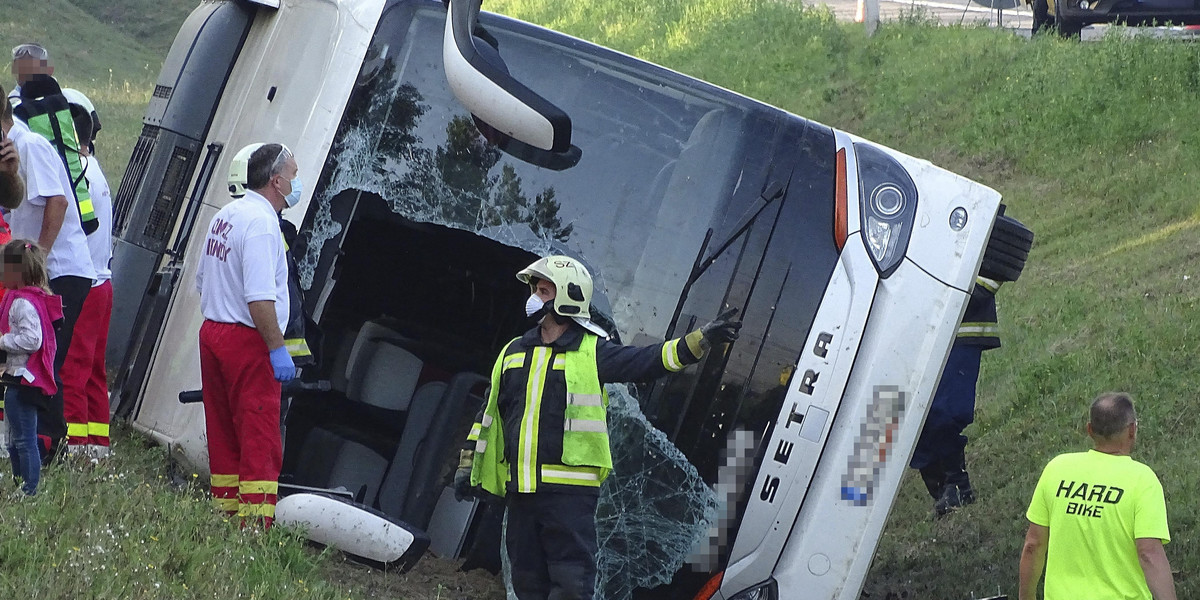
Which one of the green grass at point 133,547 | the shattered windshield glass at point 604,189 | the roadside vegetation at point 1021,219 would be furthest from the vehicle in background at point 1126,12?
the green grass at point 133,547

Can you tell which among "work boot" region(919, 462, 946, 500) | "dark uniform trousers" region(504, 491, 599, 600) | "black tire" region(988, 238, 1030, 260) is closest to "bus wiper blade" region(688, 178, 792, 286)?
"dark uniform trousers" region(504, 491, 599, 600)

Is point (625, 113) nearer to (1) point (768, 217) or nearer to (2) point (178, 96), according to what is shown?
(1) point (768, 217)

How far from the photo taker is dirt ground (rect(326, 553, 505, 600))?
14.3 ft

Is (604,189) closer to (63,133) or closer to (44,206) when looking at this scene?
(44,206)

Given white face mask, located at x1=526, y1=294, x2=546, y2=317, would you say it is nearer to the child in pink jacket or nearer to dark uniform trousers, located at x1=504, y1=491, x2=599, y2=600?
dark uniform trousers, located at x1=504, y1=491, x2=599, y2=600

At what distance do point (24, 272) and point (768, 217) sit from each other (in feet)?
7.74

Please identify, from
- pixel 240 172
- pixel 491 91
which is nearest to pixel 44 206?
pixel 240 172

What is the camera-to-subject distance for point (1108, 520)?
3.82 m

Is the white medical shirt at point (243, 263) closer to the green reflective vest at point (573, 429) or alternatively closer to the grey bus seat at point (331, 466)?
the grey bus seat at point (331, 466)

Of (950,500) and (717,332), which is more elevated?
(717,332)

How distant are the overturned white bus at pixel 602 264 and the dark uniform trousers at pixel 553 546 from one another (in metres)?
0.18

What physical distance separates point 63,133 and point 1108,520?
3817 mm

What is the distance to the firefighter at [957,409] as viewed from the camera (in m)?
6.02

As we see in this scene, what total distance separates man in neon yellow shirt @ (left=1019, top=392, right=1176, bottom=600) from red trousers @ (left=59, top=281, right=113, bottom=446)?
10.6 ft
